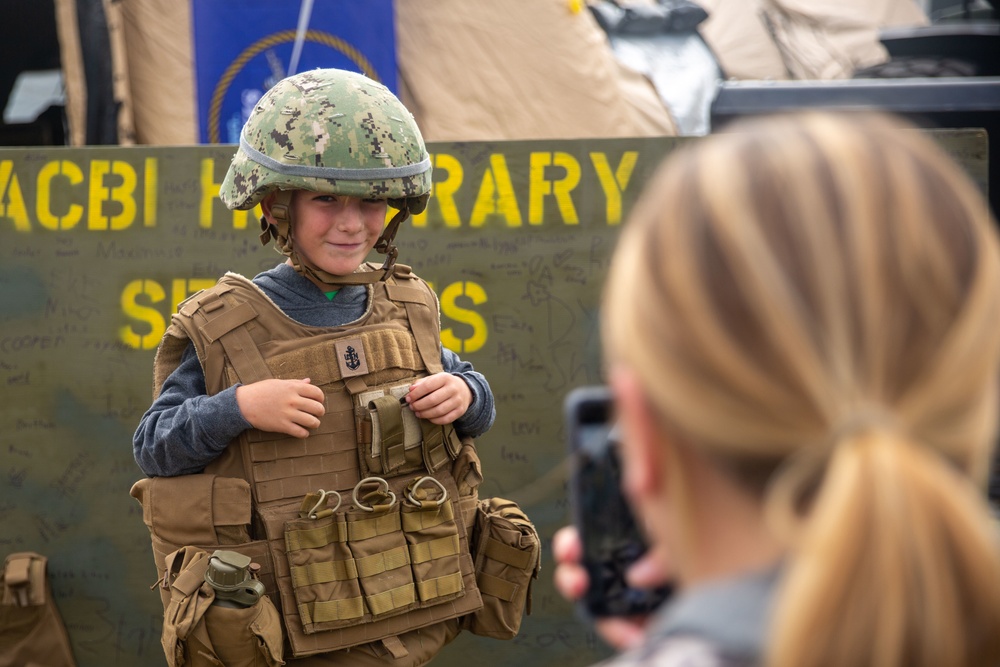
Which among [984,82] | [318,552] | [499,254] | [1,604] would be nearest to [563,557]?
[318,552]

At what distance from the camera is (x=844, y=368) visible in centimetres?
85

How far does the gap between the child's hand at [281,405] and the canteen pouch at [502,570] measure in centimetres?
60

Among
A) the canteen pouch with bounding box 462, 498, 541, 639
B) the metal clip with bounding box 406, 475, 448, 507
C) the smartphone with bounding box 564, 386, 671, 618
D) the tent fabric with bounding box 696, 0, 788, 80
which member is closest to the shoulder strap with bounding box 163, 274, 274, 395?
the metal clip with bounding box 406, 475, 448, 507

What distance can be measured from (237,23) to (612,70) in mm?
2013

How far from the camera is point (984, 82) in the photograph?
438 centimetres

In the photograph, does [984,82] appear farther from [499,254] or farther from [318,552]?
[318,552]

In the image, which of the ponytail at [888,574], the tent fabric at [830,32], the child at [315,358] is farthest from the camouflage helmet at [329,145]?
the tent fabric at [830,32]

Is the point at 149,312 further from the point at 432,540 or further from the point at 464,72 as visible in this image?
the point at 464,72

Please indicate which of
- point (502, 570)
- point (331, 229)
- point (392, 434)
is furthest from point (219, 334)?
point (502, 570)

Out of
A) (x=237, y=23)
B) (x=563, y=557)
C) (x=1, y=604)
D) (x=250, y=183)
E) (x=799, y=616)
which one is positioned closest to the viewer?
(x=799, y=616)

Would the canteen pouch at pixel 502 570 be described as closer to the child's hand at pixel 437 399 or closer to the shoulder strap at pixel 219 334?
the child's hand at pixel 437 399

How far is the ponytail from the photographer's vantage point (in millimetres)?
806

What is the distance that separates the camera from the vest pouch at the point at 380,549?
256 cm

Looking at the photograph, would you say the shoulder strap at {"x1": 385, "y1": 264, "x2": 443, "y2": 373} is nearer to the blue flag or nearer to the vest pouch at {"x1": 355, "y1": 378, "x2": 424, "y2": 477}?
the vest pouch at {"x1": 355, "y1": 378, "x2": 424, "y2": 477}
